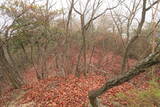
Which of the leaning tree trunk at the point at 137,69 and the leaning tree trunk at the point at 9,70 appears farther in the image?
the leaning tree trunk at the point at 9,70

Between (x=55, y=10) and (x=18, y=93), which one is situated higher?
(x=55, y=10)

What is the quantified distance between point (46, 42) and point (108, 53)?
823 centimetres

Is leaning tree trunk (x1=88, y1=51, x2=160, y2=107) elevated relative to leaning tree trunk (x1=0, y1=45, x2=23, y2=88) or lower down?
elevated

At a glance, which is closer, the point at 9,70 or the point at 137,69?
the point at 137,69

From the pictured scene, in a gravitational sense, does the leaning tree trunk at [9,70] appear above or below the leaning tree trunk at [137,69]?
below

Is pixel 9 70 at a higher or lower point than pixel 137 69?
lower

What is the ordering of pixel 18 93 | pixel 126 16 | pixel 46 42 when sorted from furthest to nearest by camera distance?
pixel 126 16 < pixel 46 42 < pixel 18 93

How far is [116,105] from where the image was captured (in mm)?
4727

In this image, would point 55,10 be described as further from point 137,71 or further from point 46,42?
point 137,71

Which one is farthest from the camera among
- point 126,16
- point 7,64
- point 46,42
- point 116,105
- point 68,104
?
point 126,16

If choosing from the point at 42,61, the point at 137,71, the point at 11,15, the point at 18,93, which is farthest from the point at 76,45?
the point at 137,71

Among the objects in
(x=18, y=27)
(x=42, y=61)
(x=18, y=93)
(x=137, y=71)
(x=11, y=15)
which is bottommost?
(x=18, y=93)

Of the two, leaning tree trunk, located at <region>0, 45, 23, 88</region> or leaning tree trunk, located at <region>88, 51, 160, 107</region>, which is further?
leaning tree trunk, located at <region>0, 45, 23, 88</region>

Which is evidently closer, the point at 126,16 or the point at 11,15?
the point at 11,15
